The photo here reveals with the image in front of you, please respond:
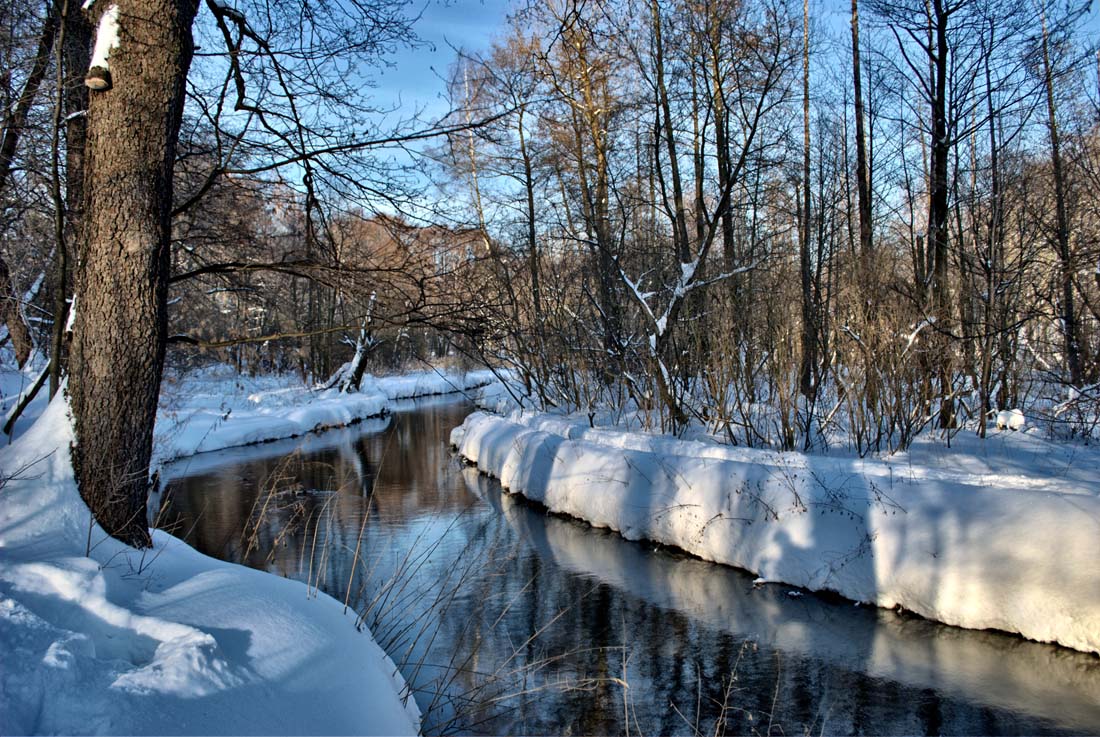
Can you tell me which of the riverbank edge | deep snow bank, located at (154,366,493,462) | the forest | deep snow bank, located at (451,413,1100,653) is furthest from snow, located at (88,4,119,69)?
deep snow bank, located at (154,366,493,462)

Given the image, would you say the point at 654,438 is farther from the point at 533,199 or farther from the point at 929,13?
the point at 533,199

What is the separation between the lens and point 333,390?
26.7 m

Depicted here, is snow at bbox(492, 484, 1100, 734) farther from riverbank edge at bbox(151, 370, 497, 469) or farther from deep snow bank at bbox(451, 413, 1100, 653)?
riverbank edge at bbox(151, 370, 497, 469)

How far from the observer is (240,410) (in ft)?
68.0

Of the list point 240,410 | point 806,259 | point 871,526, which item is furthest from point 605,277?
point 240,410

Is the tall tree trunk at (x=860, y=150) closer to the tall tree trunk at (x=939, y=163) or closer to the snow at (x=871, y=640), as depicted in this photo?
the tall tree trunk at (x=939, y=163)

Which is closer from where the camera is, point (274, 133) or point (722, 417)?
point (274, 133)

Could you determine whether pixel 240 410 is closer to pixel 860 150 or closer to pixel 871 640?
pixel 860 150

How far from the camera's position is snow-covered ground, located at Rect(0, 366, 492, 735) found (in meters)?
2.37

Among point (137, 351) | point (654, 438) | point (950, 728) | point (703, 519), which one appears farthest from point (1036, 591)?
point (137, 351)

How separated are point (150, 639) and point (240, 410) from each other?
759 inches

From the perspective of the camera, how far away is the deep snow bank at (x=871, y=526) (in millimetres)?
5480

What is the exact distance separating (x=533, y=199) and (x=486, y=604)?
1207 centimetres

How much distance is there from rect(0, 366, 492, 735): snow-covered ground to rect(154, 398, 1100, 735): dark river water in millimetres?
305
